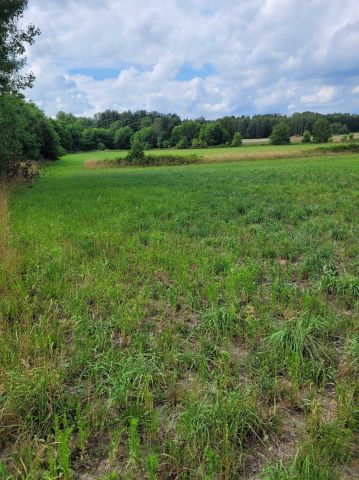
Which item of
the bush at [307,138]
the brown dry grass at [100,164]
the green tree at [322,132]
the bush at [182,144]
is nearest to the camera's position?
the brown dry grass at [100,164]

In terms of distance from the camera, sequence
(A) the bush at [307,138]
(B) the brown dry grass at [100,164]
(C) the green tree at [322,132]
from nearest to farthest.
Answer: (B) the brown dry grass at [100,164] → (C) the green tree at [322,132] → (A) the bush at [307,138]

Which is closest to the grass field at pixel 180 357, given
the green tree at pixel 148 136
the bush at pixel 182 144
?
the bush at pixel 182 144

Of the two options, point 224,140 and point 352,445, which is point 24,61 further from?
point 224,140

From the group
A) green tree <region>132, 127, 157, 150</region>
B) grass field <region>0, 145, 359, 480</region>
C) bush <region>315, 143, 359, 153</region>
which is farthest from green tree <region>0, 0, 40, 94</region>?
green tree <region>132, 127, 157, 150</region>

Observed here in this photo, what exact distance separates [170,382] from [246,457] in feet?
3.47

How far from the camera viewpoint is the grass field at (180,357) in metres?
2.72

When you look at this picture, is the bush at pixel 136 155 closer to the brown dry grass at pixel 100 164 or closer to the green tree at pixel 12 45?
the brown dry grass at pixel 100 164

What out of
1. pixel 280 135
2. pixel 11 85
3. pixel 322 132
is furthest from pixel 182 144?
pixel 11 85

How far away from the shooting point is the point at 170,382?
3.57m

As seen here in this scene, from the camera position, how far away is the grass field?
8.92 feet

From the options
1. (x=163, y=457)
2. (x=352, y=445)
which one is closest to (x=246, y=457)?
(x=163, y=457)

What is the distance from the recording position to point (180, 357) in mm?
3939

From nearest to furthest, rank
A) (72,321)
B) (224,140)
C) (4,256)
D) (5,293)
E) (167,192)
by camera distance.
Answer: (72,321)
(5,293)
(4,256)
(167,192)
(224,140)

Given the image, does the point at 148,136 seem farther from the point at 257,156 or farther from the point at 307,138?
the point at 257,156
